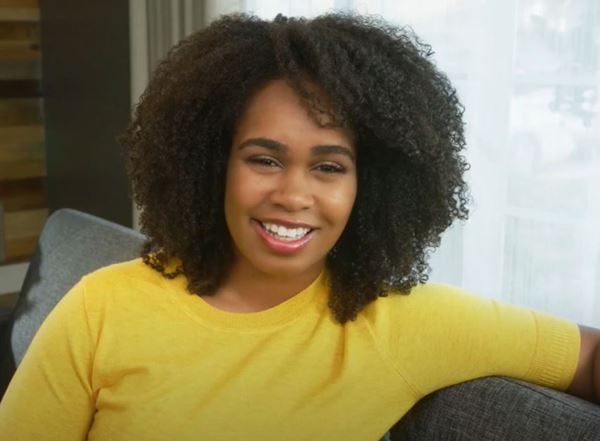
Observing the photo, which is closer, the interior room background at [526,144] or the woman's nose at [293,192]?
the woman's nose at [293,192]

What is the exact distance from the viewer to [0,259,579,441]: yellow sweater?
4.10ft

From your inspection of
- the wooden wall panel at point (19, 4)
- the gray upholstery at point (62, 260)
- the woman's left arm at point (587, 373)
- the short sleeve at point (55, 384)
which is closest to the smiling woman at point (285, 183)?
the short sleeve at point (55, 384)

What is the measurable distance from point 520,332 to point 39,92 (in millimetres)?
2798

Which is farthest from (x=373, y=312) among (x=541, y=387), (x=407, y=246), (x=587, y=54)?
(x=587, y=54)

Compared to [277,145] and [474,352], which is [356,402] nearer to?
[474,352]

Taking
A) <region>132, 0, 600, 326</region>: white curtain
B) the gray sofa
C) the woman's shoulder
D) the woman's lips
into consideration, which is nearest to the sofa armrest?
the gray sofa

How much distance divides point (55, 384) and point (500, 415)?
22.5 inches

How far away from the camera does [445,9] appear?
1863 millimetres

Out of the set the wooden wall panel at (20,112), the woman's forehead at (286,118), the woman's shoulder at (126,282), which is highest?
the woman's forehead at (286,118)

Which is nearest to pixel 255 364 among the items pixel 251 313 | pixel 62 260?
pixel 251 313

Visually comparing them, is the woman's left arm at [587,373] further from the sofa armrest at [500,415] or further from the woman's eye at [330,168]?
the woman's eye at [330,168]

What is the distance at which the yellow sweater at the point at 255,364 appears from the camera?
→ 125 cm

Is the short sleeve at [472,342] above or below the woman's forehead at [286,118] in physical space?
below

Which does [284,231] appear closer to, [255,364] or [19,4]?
[255,364]
